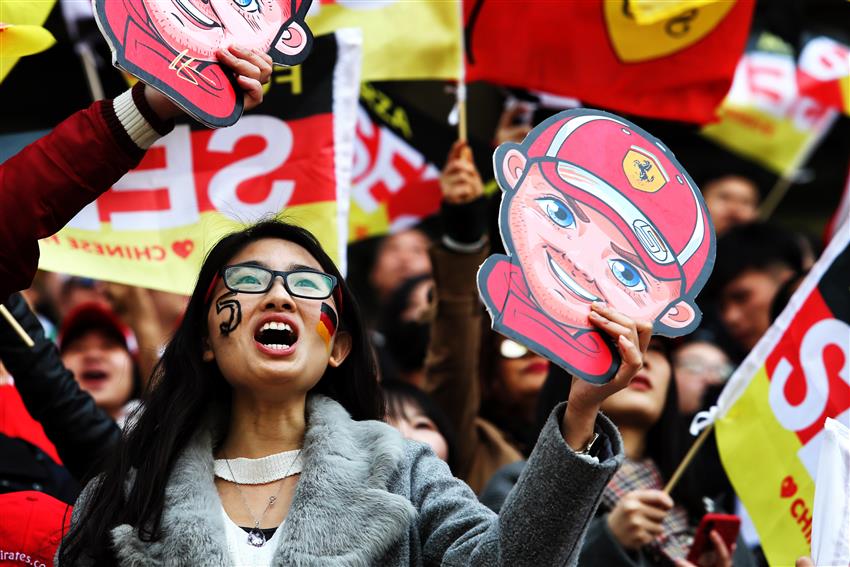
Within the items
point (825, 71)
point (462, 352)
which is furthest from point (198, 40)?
point (825, 71)

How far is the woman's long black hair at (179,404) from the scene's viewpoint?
2648mm

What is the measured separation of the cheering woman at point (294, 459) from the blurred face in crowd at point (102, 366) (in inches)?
57.6

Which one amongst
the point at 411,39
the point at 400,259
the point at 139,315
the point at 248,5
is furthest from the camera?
the point at 400,259

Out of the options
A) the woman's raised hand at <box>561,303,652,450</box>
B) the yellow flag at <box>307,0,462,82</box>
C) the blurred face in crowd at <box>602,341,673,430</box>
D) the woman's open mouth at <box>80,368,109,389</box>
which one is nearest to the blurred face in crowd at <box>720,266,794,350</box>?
the blurred face in crowd at <box>602,341,673,430</box>

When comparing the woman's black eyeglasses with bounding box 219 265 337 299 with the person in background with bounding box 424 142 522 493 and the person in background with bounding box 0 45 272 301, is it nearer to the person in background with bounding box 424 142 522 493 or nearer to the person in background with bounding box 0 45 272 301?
the person in background with bounding box 0 45 272 301

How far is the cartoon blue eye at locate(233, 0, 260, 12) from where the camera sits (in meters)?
3.07

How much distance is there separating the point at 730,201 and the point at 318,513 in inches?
188

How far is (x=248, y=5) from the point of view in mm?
3092

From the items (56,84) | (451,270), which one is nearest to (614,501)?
(451,270)

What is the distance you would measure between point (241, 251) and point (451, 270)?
1387 mm

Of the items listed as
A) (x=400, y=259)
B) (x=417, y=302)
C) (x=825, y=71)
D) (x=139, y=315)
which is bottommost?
(x=400, y=259)

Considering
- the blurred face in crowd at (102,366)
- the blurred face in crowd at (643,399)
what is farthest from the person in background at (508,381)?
the blurred face in crowd at (102,366)

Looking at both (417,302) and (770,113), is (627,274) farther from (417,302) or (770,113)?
(770,113)

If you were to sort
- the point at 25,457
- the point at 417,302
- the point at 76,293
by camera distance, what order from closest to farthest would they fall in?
1. the point at 25,457
2. the point at 417,302
3. the point at 76,293
